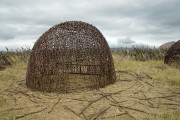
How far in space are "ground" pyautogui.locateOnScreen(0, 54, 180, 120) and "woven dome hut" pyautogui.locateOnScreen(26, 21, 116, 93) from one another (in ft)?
1.06

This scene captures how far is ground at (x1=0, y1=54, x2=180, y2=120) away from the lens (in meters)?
7.16

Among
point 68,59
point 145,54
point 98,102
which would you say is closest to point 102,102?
point 98,102

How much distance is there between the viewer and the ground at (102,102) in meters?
7.16

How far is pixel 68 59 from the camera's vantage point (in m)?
9.11

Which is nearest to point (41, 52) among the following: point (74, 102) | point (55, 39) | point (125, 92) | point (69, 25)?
point (55, 39)

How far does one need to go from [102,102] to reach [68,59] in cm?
183

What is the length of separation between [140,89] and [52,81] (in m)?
2.41

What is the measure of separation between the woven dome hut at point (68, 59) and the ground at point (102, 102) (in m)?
0.32

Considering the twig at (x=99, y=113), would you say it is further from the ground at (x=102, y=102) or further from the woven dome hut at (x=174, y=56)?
the woven dome hut at (x=174, y=56)

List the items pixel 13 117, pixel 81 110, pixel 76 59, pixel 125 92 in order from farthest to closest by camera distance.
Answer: pixel 76 59 → pixel 125 92 → pixel 81 110 → pixel 13 117

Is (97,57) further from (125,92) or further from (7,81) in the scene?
(7,81)

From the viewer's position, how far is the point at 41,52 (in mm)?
9188

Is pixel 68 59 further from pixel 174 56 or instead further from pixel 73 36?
pixel 174 56

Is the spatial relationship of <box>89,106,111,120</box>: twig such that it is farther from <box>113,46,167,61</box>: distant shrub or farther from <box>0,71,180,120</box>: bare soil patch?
<box>113,46,167,61</box>: distant shrub
